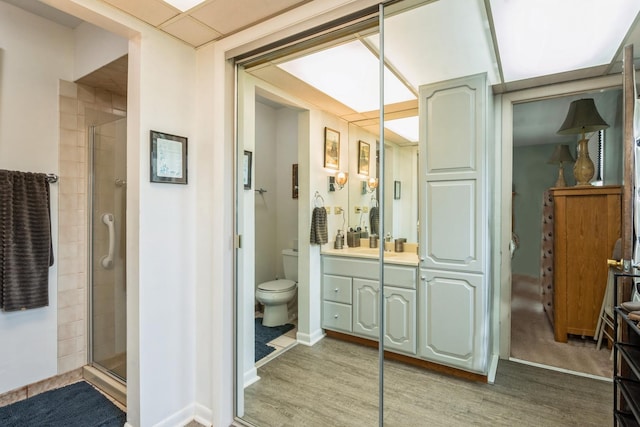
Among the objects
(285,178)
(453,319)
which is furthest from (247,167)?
(453,319)

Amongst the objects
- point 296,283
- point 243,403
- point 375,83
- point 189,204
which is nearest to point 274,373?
point 243,403

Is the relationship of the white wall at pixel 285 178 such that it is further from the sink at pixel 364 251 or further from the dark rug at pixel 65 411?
the dark rug at pixel 65 411

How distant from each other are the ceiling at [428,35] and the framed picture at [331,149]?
0.73 metres

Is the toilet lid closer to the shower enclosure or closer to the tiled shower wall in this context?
the shower enclosure

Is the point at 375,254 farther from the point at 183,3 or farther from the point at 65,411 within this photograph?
the point at 65,411

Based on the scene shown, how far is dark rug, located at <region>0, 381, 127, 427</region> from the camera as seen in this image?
1869 mm

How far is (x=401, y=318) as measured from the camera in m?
2.24

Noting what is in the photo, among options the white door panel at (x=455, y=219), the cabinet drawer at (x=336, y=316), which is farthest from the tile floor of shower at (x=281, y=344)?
the white door panel at (x=455, y=219)

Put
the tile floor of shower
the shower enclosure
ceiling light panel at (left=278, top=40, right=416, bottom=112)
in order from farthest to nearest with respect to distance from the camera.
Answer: the tile floor of shower
the shower enclosure
ceiling light panel at (left=278, top=40, right=416, bottom=112)

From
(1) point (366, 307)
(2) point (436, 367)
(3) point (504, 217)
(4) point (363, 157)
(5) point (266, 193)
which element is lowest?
(2) point (436, 367)

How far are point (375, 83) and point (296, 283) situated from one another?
2.05m

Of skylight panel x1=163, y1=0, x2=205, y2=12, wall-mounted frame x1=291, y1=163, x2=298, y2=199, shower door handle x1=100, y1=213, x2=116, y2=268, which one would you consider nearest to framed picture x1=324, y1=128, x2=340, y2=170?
wall-mounted frame x1=291, y1=163, x2=298, y2=199

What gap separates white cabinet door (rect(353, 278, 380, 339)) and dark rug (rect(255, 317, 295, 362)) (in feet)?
2.49

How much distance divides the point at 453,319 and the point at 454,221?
68 cm
